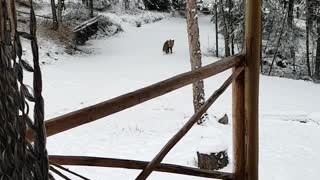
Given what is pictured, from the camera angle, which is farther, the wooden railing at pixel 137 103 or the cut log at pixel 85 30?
the cut log at pixel 85 30

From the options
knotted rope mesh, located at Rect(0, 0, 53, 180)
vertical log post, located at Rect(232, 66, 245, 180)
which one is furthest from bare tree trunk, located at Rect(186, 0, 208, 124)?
knotted rope mesh, located at Rect(0, 0, 53, 180)

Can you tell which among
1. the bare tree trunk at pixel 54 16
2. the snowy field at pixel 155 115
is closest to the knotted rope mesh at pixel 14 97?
the snowy field at pixel 155 115

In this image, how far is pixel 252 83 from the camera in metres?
2.41

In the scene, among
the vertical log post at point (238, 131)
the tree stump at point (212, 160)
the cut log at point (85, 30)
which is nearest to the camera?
the vertical log post at point (238, 131)

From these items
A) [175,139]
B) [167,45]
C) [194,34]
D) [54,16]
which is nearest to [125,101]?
[175,139]

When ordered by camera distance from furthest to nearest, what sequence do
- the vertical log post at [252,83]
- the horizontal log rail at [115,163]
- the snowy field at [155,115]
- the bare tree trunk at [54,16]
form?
the bare tree trunk at [54,16], the snowy field at [155,115], the vertical log post at [252,83], the horizontal log rail at [115,163]

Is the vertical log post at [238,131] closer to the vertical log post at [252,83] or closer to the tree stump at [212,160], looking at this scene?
the vertical log post at [252,83]

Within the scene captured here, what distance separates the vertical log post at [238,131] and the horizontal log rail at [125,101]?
0.17 m

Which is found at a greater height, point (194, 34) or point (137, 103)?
point (137, 103)

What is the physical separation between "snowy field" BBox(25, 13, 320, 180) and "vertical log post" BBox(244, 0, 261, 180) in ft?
12.1

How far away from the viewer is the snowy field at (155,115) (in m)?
7.39

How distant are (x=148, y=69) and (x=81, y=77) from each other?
8.99ft

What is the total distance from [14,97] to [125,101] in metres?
1.01

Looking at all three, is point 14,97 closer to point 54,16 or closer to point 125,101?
point 125,101
